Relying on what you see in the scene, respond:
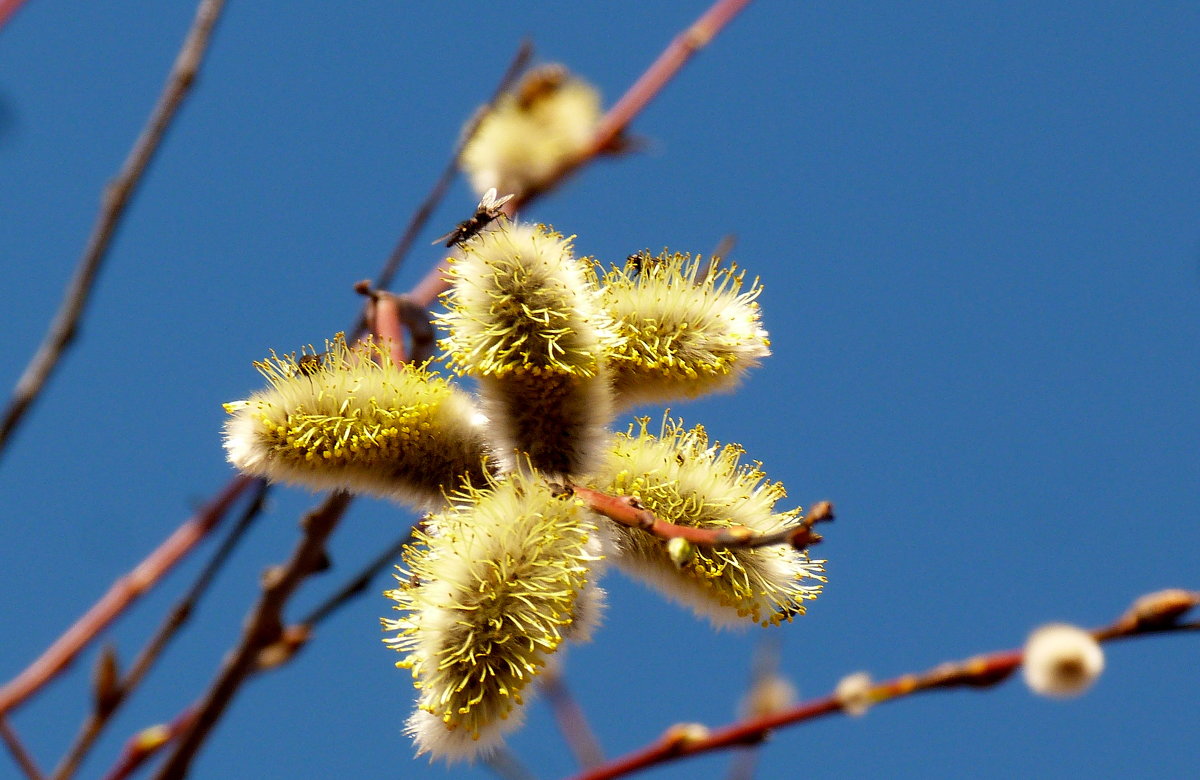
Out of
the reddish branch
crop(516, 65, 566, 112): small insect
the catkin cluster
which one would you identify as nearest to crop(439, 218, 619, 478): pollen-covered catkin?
the catkin cluster

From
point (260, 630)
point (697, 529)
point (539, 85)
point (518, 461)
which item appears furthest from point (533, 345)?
point (539, 85)

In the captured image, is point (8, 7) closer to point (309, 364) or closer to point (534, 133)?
point (309, 364)

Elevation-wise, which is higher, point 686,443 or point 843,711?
point 686,443

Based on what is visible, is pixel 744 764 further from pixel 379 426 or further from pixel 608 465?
pixel 379 426

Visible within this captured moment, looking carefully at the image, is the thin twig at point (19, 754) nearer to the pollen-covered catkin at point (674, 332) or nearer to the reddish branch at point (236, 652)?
the reddish branch at point (236, 652)

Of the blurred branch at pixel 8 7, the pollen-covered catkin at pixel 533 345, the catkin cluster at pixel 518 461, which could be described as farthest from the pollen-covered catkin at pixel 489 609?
the blurred branch at pixel 8 7

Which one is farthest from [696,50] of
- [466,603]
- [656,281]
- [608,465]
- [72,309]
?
[72,309]

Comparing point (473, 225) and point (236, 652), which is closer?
point (473, 225)
